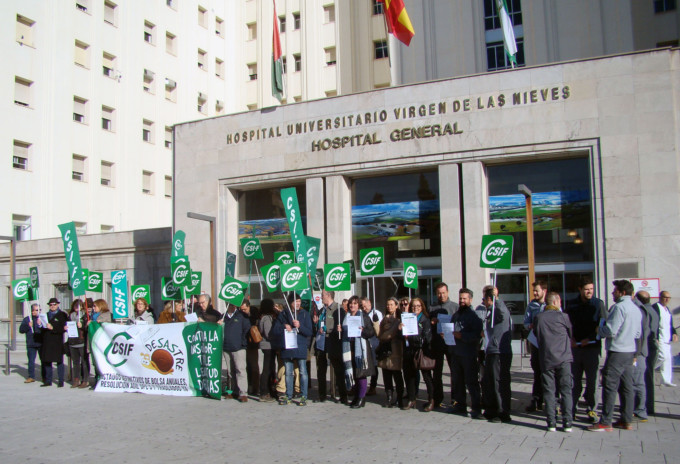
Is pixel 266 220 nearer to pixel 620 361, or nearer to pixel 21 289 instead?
pixel 21 289

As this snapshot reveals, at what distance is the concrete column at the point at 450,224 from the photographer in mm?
18031

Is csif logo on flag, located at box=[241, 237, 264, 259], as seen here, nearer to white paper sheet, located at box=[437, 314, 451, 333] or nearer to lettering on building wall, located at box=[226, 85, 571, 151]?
lettering on building wall, located at box=[226, 85, 571, 151]

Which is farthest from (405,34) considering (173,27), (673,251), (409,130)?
(173,27)

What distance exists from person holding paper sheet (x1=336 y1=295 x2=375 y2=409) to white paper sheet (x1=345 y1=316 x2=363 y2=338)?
2cm

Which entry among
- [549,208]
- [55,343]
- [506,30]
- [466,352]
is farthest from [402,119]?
[55,343]

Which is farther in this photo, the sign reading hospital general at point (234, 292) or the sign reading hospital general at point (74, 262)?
the sign reading hospital general at point (74, 262)

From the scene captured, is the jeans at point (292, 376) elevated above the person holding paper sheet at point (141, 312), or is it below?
below

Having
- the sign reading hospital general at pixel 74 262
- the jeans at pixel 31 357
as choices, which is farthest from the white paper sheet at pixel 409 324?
the jeans at pixel 31 357

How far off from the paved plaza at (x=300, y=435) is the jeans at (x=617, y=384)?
0.25 metres

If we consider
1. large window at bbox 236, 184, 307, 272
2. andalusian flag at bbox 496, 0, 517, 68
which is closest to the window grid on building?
large window at bbox 236, 184, 307, 272

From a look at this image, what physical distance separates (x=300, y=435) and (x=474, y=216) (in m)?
10.6

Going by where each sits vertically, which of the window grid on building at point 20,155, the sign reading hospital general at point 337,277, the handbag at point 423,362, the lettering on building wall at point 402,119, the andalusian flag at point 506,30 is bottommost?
the handbag at point 423,362

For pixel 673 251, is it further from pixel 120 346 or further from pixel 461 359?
pixel 120 346

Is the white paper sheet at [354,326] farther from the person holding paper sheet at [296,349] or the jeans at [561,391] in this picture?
the jeans at [561,391]
